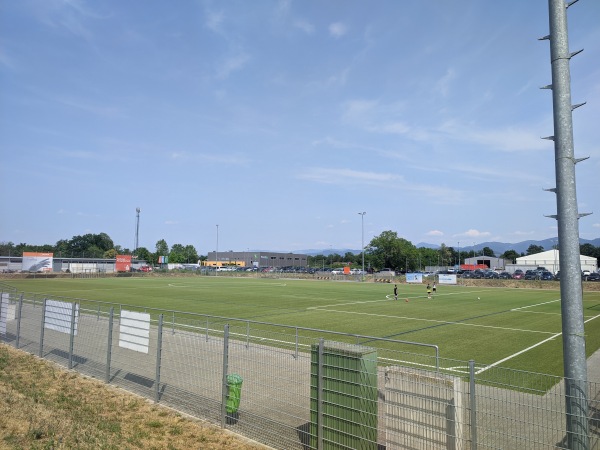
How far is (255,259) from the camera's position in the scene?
170000 mm

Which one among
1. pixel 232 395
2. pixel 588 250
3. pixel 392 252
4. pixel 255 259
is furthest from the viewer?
pixel 255 259

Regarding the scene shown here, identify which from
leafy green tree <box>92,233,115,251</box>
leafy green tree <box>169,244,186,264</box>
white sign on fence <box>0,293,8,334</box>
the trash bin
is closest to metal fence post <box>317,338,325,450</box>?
the trash bin

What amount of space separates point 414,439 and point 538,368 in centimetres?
998

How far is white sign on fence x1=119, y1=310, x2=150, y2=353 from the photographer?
30.7 ft

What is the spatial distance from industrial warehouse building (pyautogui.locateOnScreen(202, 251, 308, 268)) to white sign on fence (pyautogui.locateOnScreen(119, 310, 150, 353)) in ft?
520

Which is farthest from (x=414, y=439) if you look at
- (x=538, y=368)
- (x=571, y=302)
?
(x=538, y=368)

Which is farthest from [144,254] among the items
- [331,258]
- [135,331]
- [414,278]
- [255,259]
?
[135,331]

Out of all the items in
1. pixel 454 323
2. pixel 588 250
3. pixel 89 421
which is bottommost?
pixel 454 323

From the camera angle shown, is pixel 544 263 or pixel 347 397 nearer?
pixel 347 397

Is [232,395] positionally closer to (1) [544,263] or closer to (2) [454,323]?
(2) [454,323]

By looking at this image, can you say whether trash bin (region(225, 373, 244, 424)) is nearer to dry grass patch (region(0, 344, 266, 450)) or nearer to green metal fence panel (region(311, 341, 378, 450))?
dry grass patch (region(0, 344, 266, 450))

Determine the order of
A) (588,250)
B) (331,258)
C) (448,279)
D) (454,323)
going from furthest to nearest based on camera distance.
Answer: (331,258)
(588,250)
(448,279)
(454,323)

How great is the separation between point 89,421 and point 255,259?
164 m

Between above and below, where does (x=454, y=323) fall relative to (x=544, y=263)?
below
